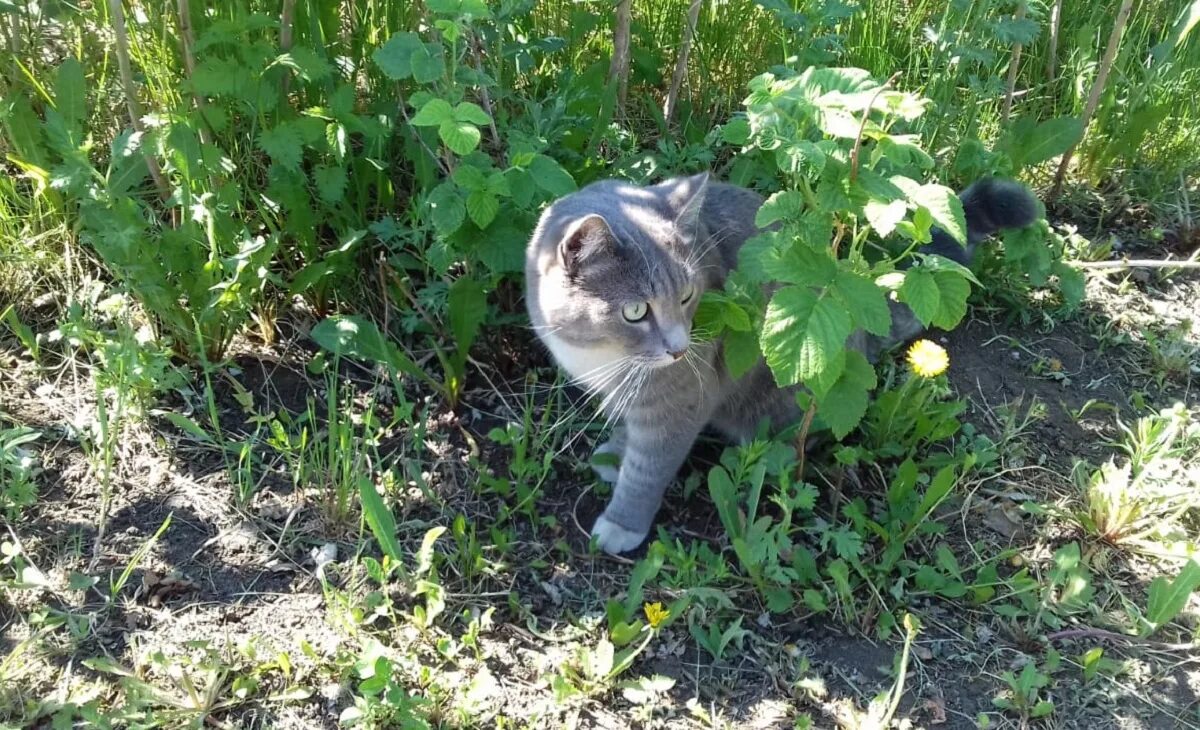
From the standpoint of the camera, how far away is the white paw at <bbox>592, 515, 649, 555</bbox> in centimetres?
240

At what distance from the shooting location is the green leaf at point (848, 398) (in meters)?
2.06

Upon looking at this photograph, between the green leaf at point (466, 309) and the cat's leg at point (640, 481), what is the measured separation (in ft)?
1.79

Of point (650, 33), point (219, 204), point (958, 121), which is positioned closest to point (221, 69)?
point (219, 204)

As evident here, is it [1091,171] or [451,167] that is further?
[1091,171]

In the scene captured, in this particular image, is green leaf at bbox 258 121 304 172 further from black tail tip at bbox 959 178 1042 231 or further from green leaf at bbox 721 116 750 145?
black tail tip at bbox 959 178 1042 231

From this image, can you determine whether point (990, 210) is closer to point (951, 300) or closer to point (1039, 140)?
point (1039, 140)

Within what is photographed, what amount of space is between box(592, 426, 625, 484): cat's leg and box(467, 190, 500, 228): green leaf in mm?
713

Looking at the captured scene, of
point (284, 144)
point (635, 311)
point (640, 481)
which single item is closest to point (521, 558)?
point (640, 481)

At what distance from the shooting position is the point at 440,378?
2.80m

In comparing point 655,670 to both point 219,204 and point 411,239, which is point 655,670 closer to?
point 411,239

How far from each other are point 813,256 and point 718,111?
1.82 metres

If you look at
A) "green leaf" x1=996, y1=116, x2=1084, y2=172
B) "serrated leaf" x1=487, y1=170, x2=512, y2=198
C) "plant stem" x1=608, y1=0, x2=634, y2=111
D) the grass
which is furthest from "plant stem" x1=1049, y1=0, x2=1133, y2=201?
"serrated leaf" x1=487, y1=170, x2=512, y2=198

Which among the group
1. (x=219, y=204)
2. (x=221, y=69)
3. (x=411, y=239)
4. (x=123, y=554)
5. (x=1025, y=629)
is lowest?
(x=1025, y=629)

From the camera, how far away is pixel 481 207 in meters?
2.35
